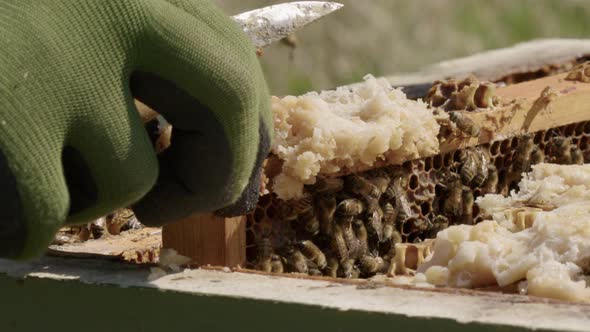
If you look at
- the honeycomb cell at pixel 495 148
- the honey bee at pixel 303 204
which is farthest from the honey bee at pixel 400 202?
the honeycomb cell at pixel 495 148

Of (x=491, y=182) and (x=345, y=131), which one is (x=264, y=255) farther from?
(x=491, y=182)

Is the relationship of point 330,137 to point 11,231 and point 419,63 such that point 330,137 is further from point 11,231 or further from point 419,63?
point 419,63

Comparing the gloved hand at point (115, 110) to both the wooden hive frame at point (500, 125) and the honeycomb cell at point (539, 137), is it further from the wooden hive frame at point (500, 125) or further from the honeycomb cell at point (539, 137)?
the honeycomb cell at point (539, 137)

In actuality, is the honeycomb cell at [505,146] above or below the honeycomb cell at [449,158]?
above

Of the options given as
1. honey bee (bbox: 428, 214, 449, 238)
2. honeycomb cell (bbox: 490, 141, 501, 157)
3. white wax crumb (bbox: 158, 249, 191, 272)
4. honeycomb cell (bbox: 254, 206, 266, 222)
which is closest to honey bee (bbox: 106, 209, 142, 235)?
honeycomb cell (bbox: 254, 206, 266, 222)

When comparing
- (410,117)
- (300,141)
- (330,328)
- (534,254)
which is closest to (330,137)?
(300,141)

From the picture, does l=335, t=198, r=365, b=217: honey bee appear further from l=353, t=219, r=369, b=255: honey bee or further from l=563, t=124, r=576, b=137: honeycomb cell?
l=563, t=124, r=576, b=137: honeycomb cell

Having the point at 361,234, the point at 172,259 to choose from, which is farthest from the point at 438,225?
the point at 172,259
